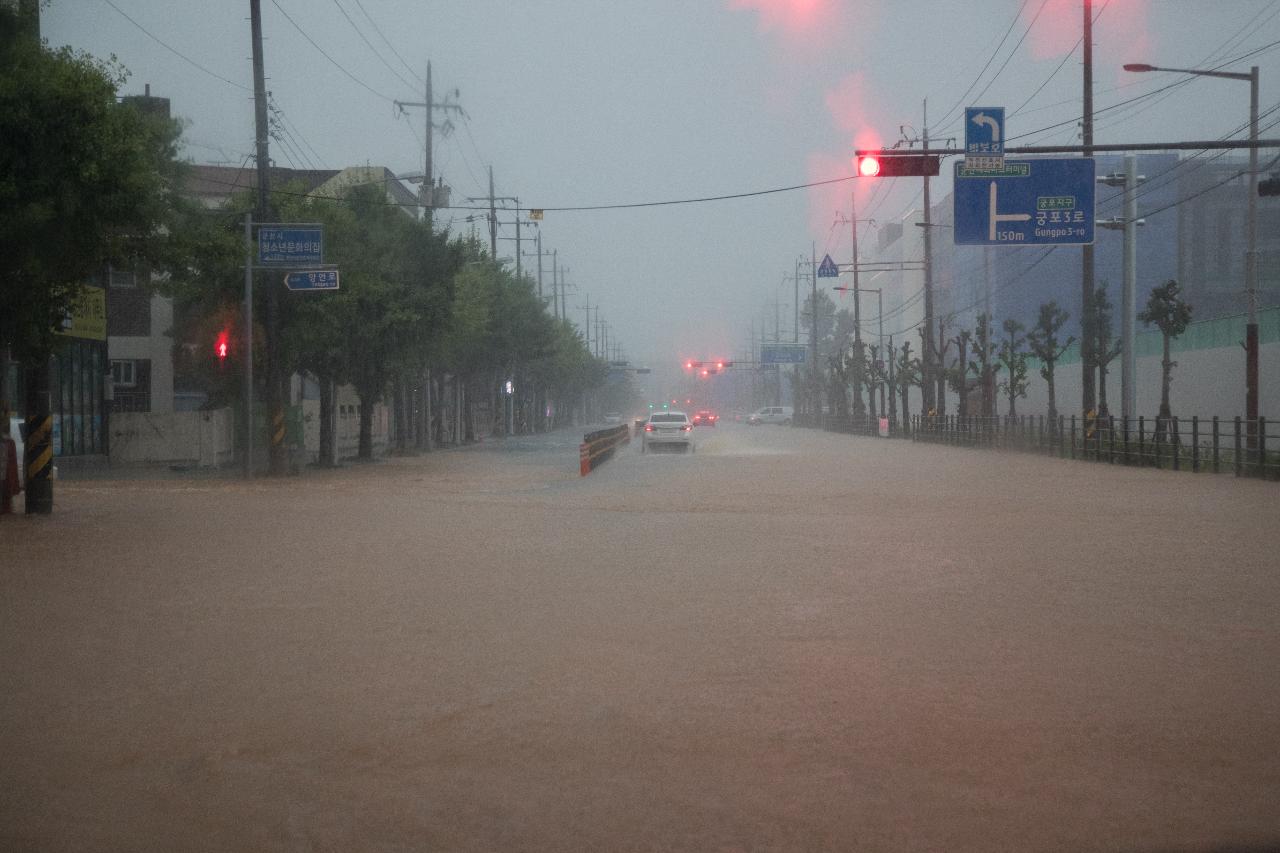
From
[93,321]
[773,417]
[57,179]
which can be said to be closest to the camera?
[57,179]

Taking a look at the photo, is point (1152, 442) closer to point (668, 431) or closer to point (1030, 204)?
point (1030, 204)

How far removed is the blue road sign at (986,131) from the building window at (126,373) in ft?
Answer: 115

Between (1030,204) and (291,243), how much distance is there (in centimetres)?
1607

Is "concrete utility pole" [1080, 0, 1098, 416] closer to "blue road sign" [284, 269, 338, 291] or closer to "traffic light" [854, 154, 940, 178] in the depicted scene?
"traffic light" [854, 154, 940, 178]

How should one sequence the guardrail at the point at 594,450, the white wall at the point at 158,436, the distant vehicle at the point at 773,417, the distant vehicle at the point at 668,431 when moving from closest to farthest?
the guardrail at the point at 594,450 → the white wall at the point at 158,436 → the distant vehicle at the point at 668,431 → the distant vehicle at the point at 773,417

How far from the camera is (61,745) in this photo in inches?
272

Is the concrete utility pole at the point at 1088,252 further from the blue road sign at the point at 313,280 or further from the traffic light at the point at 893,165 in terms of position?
the blue road sign at the point at 313,280

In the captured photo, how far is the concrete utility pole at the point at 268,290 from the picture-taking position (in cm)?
3166

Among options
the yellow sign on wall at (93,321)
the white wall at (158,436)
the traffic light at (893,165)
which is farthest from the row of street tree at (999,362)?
the yellow sign on wall at (93,321)

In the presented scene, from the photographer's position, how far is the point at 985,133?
940 inches

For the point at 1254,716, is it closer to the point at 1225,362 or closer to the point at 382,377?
the point at 382,377

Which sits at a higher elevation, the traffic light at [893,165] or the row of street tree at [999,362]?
the traffic light at [893,165]

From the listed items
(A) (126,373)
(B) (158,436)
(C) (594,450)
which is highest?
(A) (126,373)

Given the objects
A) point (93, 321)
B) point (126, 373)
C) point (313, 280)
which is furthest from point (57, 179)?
point (126, 373)
